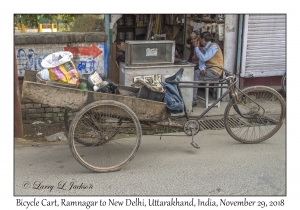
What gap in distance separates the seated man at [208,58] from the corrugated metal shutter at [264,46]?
2.34 ft

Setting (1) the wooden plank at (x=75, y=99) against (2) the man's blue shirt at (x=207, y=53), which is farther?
(2) the man's blue shirt at (x=207, y=53)

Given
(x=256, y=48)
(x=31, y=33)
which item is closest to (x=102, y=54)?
(x=31, y=33)

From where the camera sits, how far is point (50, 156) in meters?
5.14

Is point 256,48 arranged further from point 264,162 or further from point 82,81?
point 82,81

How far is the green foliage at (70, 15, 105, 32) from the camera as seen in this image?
6.93 m

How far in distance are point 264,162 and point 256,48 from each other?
335 centimetres

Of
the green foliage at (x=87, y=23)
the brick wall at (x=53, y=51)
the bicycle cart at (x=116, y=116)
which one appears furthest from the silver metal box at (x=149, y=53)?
the bicycle cart at (x=116, y=116)

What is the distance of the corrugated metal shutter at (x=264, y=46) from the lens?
7559 mm

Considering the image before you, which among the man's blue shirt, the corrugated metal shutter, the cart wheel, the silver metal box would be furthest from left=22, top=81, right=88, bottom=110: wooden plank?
the corrugated metal shutter

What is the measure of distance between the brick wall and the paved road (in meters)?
1.27

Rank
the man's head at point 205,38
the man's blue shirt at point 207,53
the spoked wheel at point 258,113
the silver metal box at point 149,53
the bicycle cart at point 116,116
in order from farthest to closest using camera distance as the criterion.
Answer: the man's head at point 205,38
the man's blue shirt at point 207,53
the silver metal box at point 149,53
the spoked wheel at point 258,113
the bicycle cart at point 116,116

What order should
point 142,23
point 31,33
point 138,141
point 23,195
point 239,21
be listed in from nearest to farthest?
point 23,195, point 138,141, point 31,33, point 239,21, point 142,23

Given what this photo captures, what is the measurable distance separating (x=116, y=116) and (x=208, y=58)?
9.96ft

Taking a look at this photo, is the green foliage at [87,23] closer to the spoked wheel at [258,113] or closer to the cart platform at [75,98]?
the cart platform at [75,98]
